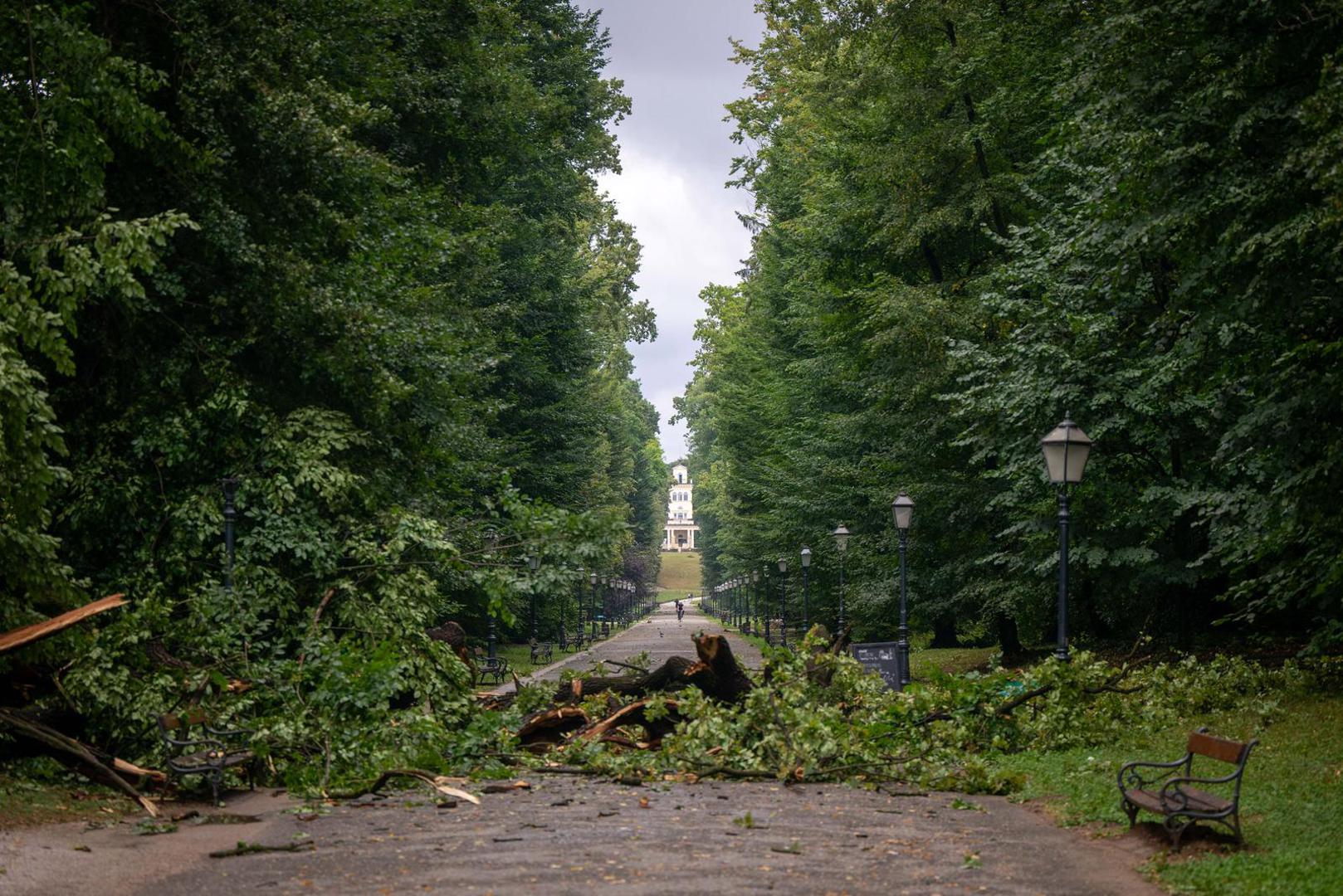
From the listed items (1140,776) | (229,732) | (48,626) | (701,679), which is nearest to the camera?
(1140,776)

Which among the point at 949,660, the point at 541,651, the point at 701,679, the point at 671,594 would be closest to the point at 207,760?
the point at 701,679

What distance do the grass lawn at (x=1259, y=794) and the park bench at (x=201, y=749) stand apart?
24.6ft

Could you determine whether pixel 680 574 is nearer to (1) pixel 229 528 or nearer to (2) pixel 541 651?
(2) pixel 541 651

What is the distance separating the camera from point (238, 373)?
57.1 ft

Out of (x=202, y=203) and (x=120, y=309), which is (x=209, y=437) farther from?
(x=202, y=203)

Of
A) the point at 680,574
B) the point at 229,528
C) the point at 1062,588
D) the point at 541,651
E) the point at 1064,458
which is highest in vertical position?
the point at 680,574

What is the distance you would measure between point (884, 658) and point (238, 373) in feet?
35.4

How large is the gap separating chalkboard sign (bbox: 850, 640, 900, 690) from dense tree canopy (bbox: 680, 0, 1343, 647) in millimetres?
2999

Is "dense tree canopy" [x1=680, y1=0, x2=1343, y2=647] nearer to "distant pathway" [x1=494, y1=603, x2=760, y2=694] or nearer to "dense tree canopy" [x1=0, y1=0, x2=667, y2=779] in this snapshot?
"distant pathway" [x1=494, y1=603, x2=760, y2=694]

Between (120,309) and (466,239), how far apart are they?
12350mm

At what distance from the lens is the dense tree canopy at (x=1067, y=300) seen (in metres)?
12.8

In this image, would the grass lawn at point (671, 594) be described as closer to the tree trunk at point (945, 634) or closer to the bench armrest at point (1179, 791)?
the tree trunk at point (945, 634)

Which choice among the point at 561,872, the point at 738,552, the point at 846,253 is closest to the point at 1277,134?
the point at 561,872

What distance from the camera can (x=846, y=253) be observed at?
30500 mm
